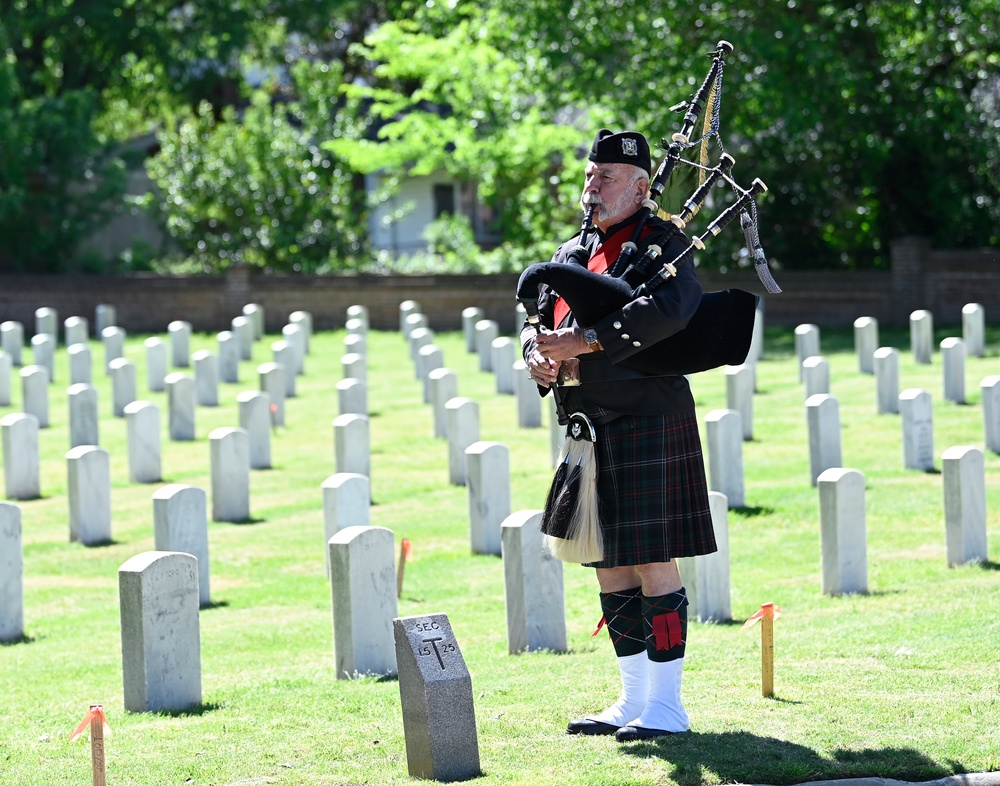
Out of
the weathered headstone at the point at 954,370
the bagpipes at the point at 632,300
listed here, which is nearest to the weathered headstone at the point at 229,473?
the bagpipes at the point at 632,300

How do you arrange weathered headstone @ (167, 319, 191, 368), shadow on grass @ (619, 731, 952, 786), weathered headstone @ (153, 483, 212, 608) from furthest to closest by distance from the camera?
1. weathered headstone @ (167, 319, 191, 368)
2. weathered headstone @ (153, 483, 212, 608)
3. shadow on grass @ (619, 731, 952, 786)

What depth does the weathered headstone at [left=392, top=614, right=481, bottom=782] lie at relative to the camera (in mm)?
5012

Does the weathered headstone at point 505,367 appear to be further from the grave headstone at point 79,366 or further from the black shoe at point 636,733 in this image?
the black shoe at point 636,733

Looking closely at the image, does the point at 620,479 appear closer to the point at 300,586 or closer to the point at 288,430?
the point at 300,586

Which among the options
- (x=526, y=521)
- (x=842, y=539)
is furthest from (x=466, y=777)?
(x=842, y=539)

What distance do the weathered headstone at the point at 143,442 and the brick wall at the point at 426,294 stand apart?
1184 centimetres

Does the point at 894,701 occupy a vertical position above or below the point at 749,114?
below

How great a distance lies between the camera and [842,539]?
842 centimetres

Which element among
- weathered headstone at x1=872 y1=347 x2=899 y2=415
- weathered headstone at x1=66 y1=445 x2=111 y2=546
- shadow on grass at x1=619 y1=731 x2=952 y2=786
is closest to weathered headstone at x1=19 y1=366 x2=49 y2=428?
weathered headstone at x1=66 y1=445 x2=111 y2=546

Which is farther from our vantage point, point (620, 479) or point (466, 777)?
point (620, 479)

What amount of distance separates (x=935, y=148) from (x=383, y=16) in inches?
692

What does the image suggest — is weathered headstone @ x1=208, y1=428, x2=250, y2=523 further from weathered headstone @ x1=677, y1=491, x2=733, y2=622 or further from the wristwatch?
the wristwatch

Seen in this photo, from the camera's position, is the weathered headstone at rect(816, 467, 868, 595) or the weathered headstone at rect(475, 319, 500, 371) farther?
the weathered headstone at rect(475, 319, 500, 371)

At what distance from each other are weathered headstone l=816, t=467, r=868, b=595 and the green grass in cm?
16
